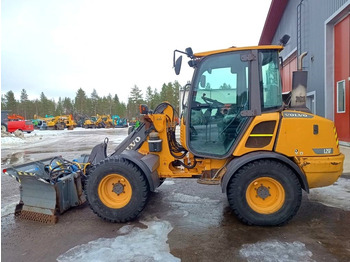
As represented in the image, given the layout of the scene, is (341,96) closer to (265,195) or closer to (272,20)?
(265,195)

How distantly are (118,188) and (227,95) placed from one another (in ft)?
7.21

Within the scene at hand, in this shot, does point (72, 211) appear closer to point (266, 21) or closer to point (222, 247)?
point (222, 247)

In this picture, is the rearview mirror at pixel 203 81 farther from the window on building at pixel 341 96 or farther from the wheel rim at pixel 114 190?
the window on building at pixel 341 96

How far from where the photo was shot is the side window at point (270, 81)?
4176mm

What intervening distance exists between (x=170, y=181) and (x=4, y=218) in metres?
3.56

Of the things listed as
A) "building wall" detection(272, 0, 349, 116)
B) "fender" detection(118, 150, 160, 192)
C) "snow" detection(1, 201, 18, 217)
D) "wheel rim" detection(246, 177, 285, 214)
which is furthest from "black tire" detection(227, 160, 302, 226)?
"building wall" detection(272, 0, 349, 116)

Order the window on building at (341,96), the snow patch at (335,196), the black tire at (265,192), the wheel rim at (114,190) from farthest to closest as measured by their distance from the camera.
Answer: the window on building at (341,96)
the snow patch at (335,196)
the wheel rim at (114,190)
the black tire at (265,192)

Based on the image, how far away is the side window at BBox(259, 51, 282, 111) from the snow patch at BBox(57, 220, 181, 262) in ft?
7.82

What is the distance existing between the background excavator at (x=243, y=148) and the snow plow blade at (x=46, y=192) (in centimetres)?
16

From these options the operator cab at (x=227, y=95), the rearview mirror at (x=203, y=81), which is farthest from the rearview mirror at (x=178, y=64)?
the rearview mirror at (x=203, y=81)

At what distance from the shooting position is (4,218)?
452 centimetres

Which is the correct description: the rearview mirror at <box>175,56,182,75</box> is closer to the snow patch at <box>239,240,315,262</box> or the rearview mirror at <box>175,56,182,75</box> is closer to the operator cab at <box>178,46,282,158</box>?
the operator cab at <box>178,46,282,158</box>

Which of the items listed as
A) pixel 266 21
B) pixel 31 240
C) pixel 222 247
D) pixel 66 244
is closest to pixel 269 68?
pixel 222 247

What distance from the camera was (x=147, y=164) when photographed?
427cm
